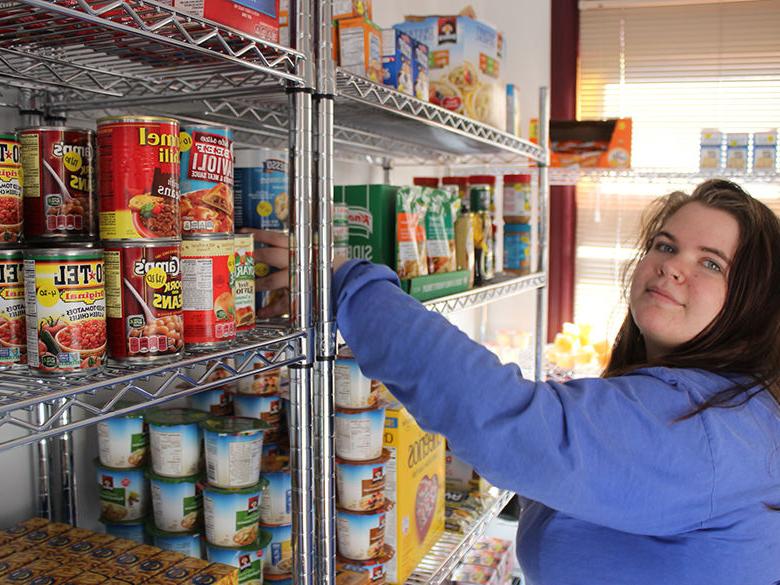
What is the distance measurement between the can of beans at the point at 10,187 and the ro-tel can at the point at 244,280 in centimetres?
29

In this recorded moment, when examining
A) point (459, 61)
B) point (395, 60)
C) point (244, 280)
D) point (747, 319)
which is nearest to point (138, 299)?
point (244, 280)

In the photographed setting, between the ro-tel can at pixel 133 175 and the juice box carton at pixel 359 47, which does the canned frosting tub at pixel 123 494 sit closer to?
the ro-tel can at pixel 133 175

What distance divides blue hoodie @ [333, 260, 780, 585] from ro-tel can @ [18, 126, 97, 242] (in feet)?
1.29

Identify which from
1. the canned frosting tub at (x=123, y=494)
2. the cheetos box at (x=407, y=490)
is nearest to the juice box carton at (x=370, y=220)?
the cheetos box at (x=407, y=490)

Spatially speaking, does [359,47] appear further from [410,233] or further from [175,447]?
[175,447]

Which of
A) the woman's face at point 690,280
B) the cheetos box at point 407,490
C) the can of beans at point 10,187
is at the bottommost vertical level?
the cheetos box at point 407,490

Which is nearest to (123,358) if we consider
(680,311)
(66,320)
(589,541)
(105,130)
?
(66,320)

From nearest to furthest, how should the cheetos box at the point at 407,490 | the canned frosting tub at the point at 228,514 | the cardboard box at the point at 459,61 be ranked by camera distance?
the canned frosting tub at the point at 228,514 < the cheetos box at the point at 407,490 < the cardboard box at the point at 459,61

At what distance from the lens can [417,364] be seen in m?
1.04

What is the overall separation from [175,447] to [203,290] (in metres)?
0.38

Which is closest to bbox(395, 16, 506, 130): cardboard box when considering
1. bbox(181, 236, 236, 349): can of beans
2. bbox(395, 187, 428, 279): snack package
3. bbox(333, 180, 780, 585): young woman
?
bbox(395, 187, 428, 279): snack package

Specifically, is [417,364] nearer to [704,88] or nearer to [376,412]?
[376,412]

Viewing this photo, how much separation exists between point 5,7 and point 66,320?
348mm

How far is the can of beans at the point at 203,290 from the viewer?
1.00 m
